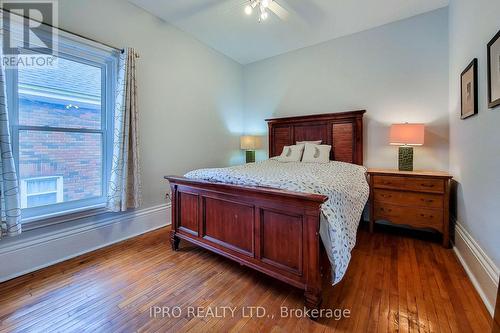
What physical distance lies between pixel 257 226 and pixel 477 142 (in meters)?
1.90

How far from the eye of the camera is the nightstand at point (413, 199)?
7.63ft

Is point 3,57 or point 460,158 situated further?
point 460,158

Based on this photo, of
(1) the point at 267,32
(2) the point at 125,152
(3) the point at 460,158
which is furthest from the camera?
(1) the point at 267,32

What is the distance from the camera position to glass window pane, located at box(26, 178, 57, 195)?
1953mm

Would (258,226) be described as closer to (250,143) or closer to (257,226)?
(257,226)

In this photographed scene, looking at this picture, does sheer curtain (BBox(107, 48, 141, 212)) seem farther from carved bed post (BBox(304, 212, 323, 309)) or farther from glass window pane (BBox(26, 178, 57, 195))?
carved bed post (BBox(304, 212, 323, 309))

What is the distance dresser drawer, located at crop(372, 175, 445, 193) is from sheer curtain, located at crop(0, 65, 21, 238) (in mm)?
3536

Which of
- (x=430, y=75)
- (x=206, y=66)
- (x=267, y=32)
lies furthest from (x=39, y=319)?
(x=430, y=75)

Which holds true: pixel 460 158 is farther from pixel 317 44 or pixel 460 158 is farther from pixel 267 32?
pixel 267 32

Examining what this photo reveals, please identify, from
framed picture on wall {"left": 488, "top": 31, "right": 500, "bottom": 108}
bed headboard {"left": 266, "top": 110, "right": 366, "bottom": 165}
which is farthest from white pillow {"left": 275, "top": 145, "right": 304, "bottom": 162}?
A: framed picture on wall {"left": 488, "top": 31, "right": 500, "bottom": 108}

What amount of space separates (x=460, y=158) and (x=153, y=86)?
362cm

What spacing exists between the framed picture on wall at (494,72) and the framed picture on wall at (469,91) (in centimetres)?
34

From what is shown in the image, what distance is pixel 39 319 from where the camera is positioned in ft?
4.49

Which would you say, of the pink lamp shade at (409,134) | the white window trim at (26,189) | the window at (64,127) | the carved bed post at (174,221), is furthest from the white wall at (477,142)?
the white window trim at (26,189)
